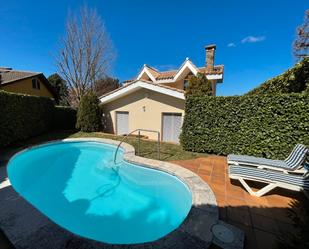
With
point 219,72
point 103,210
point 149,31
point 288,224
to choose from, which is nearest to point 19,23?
point 149,31

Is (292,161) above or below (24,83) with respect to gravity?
below

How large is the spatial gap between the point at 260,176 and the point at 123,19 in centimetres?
1675

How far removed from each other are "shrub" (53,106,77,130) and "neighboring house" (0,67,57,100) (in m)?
6.63

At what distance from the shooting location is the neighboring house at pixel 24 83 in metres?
17.2

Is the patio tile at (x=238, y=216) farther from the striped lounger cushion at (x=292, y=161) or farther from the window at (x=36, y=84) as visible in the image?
the window at (x=36, y=84)

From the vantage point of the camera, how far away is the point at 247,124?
741 centimetres

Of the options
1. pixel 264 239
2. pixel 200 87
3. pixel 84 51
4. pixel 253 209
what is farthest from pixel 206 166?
pixel 84 51

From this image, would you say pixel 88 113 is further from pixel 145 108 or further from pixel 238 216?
pixel 238 216

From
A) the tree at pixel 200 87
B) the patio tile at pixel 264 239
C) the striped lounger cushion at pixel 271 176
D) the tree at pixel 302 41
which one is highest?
the tree at pixel 302 41

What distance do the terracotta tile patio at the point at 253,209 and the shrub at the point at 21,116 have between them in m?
11.3

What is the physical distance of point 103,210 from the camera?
16.1 feet

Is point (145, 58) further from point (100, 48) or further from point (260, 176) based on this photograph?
point (260, 176)

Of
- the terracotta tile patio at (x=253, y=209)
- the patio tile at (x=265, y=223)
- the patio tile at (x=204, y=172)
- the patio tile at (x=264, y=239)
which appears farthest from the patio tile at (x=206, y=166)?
the patio tile at (x=264, y=239)

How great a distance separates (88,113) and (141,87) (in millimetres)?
5503
